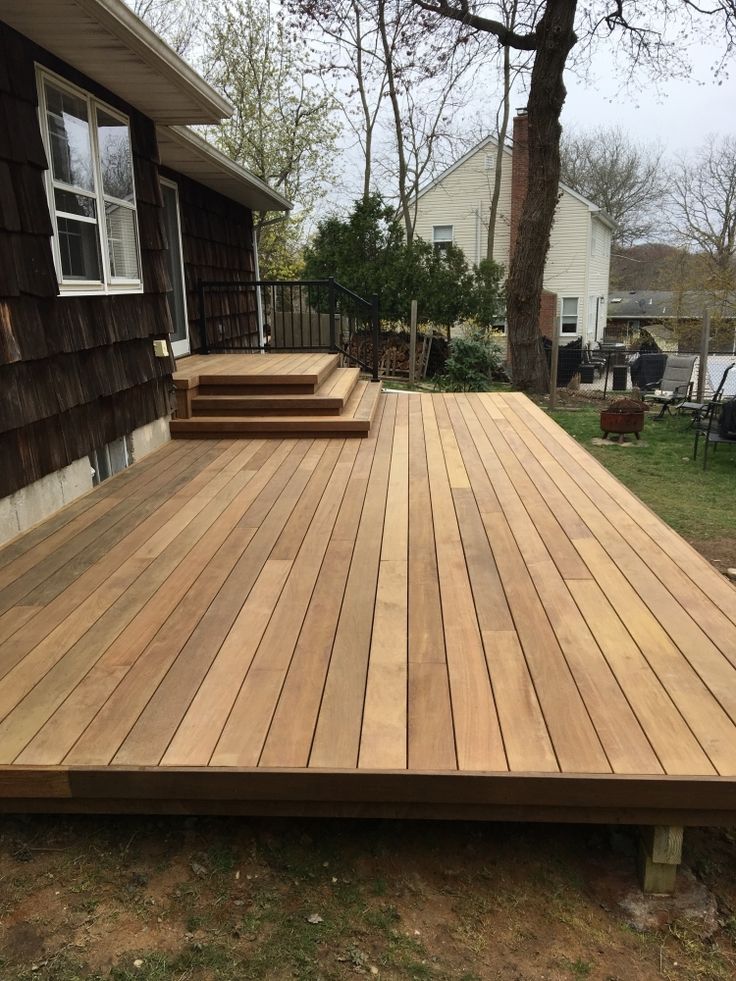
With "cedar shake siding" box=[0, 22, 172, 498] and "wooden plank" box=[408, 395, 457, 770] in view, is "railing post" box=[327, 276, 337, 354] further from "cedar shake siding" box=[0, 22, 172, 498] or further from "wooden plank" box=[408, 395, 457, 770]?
"wooden plank" box=[408, 395, 457, 770]

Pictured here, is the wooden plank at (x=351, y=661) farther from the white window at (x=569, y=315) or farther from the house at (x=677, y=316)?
the white window at (x=569, y=315)

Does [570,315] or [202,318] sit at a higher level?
[202,318]

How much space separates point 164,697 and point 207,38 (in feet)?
63.1

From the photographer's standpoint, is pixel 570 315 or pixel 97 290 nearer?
pixel 97 290

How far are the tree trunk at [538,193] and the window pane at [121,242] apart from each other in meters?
8.01

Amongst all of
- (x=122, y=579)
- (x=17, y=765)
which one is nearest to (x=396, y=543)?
(x=122, y=579)

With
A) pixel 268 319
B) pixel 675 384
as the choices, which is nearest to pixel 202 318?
pixel 268 319

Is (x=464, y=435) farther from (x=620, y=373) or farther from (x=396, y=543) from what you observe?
(x=620, y=373)

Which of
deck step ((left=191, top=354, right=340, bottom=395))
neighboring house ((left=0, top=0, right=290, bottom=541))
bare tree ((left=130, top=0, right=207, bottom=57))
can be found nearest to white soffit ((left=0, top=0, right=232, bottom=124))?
neighboring house ((left=0, top=0, right=290, bottom=541))

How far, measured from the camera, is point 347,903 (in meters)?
1.69

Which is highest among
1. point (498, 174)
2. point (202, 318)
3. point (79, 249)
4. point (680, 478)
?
point (498, 174)

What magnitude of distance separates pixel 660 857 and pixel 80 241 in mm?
4066

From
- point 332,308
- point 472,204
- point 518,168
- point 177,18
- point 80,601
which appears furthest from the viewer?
point 472,204

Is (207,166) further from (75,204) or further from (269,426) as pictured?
(75,204)
